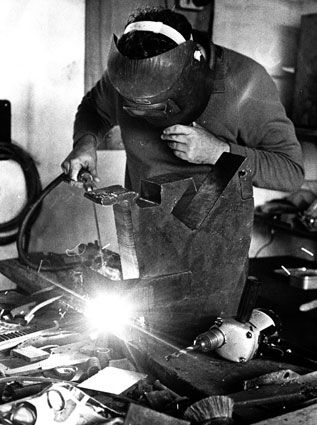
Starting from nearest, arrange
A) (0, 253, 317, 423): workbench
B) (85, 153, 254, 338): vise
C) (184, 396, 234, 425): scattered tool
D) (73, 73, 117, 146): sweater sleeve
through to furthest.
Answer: (184, 396, 234, 425): scattered tool, (0, 253, 317, 423): workbench, (85, 153, 254, 338): vise, (73, 73, 117, 146): sweater sleeve

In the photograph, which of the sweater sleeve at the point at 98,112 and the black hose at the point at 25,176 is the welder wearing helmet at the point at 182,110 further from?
the black hose at the point at 25,176

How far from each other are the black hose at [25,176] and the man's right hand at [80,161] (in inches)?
39.5

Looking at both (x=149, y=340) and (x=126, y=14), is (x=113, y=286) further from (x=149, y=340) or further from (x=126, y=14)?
(x=126, y=14)

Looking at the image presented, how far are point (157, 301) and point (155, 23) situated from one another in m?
0.85

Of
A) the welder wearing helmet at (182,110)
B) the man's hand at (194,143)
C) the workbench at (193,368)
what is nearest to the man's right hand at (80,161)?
the welder wearing helmet at (182,110)

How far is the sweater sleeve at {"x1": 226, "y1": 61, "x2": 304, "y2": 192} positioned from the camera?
2.15 m

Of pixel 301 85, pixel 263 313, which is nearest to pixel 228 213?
pixel 263 313

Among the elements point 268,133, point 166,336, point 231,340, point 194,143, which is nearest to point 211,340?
point 231,340

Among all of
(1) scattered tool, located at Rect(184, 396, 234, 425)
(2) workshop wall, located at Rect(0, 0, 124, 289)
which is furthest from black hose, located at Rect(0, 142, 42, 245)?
(1) scattered tool, located at Rect(184, 396, 234, 425)

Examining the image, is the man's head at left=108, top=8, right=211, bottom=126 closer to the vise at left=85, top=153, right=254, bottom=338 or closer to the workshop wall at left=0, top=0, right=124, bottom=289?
the vise at left=85, top=153, right=254, bottom=338

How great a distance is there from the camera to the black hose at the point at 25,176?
3.32 meters

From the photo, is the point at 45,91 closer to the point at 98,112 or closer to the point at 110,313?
the point at 98,112

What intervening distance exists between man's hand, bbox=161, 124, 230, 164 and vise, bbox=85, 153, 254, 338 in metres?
0.18

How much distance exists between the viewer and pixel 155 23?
1.85 metres
